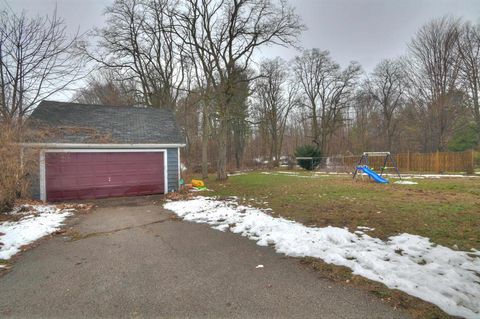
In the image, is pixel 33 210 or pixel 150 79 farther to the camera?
pixel 150 79

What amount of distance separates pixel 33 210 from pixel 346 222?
29.1ft

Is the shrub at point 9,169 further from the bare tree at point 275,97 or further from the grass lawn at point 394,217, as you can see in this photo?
the bare tree at point 275,97

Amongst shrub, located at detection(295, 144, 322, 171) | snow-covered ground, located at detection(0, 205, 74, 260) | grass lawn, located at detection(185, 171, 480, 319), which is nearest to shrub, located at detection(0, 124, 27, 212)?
snow-covered ground, located at detection(0, 205, 74, 260)

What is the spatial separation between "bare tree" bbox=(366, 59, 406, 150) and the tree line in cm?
11

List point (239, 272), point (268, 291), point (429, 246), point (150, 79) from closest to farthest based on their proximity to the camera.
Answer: point (268, 291), point (239, 272), point (429, 246), point (150, 79)

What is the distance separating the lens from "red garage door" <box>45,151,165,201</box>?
1058 centimetres

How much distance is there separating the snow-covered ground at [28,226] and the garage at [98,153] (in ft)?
6.14

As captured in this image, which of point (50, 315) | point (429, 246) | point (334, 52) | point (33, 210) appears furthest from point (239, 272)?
Result: point (334, 52)

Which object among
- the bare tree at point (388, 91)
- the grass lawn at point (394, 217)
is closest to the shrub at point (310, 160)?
the bare tree at point (388, 91)

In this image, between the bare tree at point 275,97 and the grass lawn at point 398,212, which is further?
the bare tree at point 275,97

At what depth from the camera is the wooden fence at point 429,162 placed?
18.9 metres

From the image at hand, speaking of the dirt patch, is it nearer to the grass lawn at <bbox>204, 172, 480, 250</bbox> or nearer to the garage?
the grass lawn at <bbox>204, 172, 480, 250</bbox>

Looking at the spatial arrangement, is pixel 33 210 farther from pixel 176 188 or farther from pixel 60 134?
pixel 176 188

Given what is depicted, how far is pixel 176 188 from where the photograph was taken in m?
12.5
